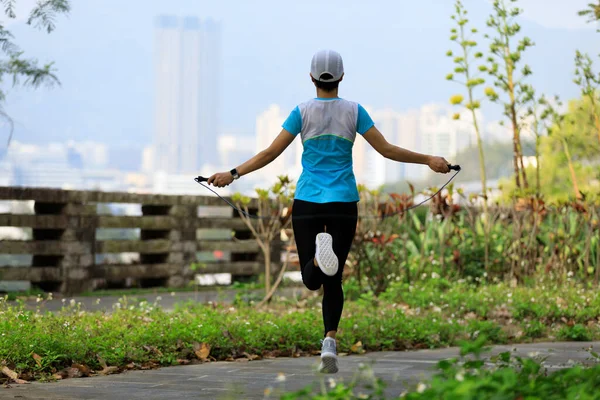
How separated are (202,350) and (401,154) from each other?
6.14 feet

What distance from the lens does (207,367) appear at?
5.64 meters

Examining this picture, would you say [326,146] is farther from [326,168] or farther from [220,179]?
[220,179]

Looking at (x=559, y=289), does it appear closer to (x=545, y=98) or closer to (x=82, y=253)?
(x=545, y=98)

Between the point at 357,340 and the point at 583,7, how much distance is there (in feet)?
17.4

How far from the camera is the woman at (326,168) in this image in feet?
16.3

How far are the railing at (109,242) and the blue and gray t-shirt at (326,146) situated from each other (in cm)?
519

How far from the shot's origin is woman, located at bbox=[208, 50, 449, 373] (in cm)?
497

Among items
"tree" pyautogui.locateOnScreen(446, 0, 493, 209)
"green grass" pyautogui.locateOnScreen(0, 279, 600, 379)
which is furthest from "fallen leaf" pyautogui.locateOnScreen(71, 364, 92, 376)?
"tree" pyautogui.locateOnScreen(446, 0, 493, 209)

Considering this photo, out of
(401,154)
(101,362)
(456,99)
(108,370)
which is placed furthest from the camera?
(456,99)

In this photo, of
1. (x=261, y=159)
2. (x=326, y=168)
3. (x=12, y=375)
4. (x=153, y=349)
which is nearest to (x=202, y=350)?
(x=153, y=349)

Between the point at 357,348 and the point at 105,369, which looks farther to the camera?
the point at 357,348

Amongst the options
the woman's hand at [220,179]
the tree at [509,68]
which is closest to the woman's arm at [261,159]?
the woman's hand at [220,179]

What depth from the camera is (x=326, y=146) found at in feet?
16.3

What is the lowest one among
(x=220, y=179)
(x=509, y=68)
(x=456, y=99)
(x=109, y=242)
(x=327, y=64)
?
(x=109, y=242)
